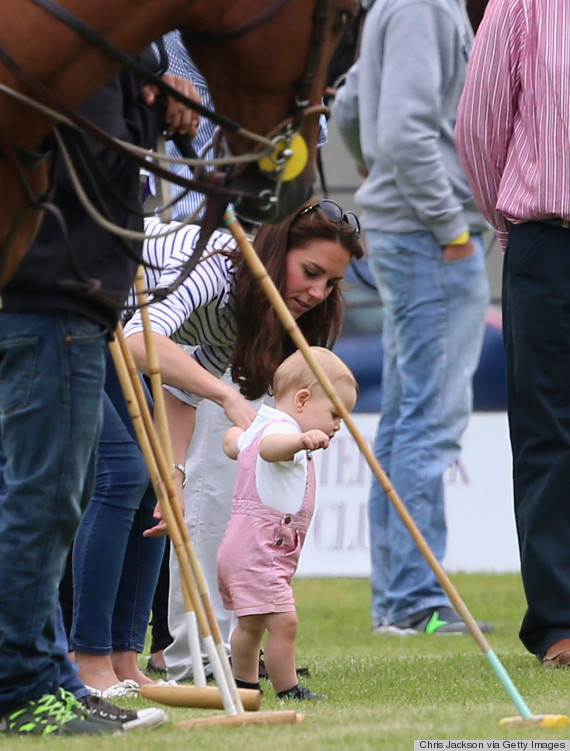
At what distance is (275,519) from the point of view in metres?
4.62

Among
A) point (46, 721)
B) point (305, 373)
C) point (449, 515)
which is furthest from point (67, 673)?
point (449, 515)

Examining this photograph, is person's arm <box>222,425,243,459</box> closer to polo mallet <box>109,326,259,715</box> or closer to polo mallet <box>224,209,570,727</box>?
polo mallet <box>109,326,259,715</box>

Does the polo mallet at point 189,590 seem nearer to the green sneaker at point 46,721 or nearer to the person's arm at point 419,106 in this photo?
the green sneaker at point 46,721

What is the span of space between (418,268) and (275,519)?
3025 mm

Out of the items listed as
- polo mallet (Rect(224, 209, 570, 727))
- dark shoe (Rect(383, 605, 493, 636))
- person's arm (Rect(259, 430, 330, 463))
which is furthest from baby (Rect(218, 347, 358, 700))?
dark shoe (Rect(383, 605, 493, 636))

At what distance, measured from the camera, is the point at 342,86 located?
832 cm

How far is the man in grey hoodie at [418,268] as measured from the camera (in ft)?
23.6

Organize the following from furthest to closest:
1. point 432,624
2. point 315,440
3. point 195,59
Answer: point 432,624 → point 315,440 → point 195,59

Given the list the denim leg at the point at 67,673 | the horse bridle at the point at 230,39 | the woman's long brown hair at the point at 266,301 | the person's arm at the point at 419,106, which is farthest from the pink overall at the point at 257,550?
the person's arm at the point at 419,106

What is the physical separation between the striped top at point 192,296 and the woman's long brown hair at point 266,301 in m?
0.07

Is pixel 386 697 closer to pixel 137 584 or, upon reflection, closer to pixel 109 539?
pixel 109 539

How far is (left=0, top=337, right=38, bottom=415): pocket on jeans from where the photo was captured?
12.3 ft

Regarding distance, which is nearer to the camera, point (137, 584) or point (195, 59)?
point (195, 59)

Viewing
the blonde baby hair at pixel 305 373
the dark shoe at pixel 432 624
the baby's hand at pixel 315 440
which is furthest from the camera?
the dark shoe at pixel 432 624
